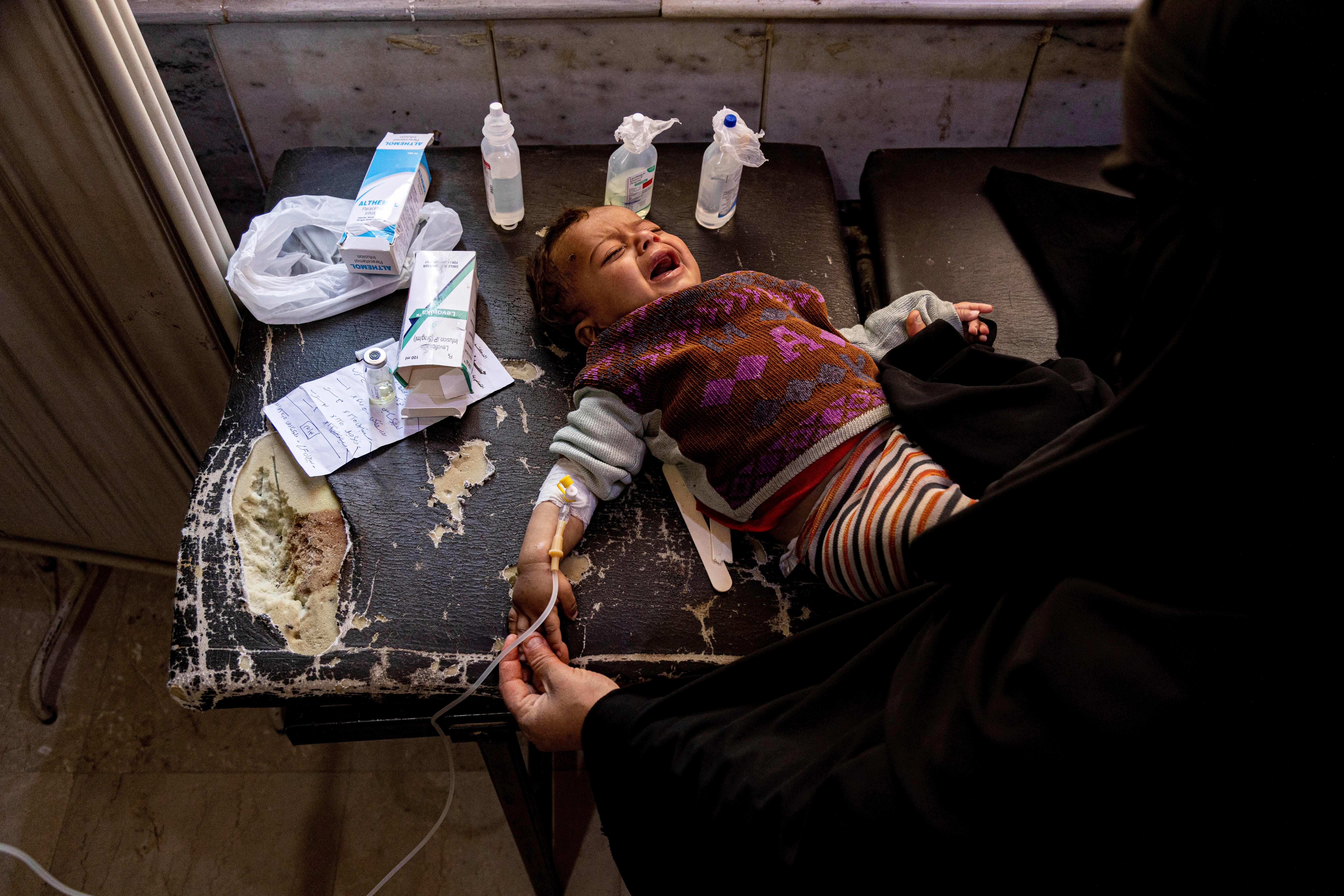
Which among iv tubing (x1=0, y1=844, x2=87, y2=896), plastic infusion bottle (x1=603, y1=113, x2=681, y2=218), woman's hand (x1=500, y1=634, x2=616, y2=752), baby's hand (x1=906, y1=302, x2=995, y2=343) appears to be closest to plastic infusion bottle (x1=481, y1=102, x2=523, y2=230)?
plastic infusion bottle (x1=603, y1=113, x2=681, y2=218)

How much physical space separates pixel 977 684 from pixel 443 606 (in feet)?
2.45

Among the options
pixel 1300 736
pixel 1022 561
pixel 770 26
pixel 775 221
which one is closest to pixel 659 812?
pixel 1022 561

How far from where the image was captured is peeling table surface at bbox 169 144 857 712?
1.09 meters

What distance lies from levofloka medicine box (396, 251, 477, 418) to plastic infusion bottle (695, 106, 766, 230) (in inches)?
20.5

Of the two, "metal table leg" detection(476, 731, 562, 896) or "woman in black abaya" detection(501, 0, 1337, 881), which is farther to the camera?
"metal table leg" detection(476, 731, 562, 896)

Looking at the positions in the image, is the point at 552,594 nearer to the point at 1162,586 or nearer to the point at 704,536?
the point at 704,536

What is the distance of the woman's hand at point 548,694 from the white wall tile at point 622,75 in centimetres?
129

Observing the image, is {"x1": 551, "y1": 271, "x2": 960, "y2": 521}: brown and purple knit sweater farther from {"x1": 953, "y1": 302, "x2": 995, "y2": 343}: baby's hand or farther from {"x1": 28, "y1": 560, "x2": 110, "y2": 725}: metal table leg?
{"x1": 28, "y1": 560, "x2": 110, "y2": 725}: metal table leg

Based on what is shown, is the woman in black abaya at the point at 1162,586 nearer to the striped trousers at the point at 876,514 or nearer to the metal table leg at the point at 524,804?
the striped trousers at the point at 876,514

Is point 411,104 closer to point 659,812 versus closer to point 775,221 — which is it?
point 775,221

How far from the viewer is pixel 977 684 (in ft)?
2.19

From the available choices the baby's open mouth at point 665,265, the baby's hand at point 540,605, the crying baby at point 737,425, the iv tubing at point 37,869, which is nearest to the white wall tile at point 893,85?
the baby's open mouth at point 665,265

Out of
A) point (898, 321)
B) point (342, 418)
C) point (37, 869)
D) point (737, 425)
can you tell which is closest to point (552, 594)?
point (737, 425)

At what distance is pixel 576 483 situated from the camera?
3.92 feet
